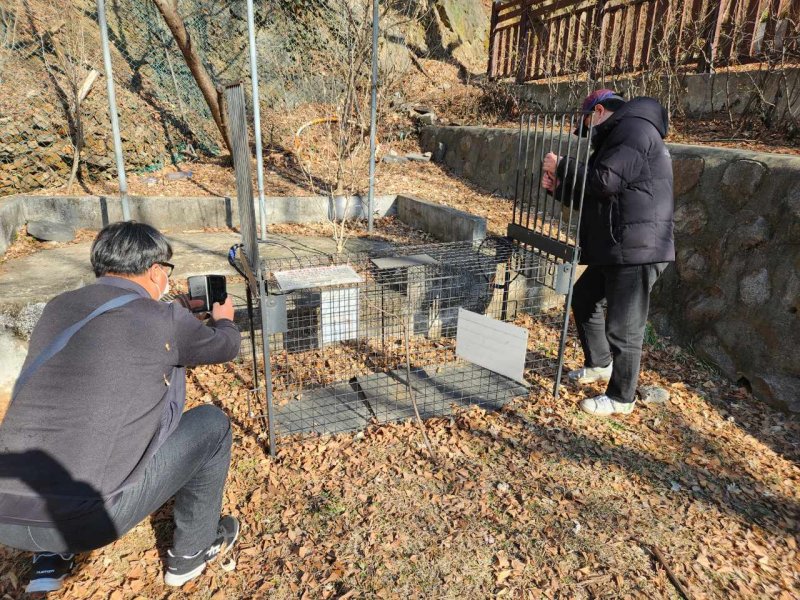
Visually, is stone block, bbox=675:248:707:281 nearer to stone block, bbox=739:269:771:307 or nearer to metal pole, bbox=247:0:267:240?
stone block, bbox=739:269:771:307

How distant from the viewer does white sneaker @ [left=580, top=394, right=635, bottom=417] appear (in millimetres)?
3215

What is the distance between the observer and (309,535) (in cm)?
232

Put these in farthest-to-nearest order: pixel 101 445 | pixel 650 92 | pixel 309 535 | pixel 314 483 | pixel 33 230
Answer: pixel 650 92, pixel 33 230, pixel 314 483, pixel 309 535, pixel 101 445

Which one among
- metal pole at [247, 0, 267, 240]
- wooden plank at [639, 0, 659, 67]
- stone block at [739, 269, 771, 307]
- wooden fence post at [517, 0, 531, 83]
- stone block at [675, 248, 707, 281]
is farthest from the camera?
wooden fence post at [517, 0, 531, 83]

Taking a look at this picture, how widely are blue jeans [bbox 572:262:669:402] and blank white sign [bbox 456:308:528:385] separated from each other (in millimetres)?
584

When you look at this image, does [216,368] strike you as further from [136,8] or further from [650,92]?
[136,8]

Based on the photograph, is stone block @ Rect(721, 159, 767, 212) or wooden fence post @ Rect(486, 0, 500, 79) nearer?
stone block @ Rect(721, 159, 767, 212)

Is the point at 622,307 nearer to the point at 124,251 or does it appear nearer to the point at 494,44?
the point at 124,251

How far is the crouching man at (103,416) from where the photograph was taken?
1.60m

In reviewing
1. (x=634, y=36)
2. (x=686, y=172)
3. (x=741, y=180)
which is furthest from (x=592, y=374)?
(x=634, y=36)

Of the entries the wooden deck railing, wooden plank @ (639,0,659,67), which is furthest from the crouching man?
wooden plank @ (639,0,659,67)

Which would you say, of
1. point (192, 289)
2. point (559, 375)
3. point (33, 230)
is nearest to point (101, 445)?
point (192, 289)

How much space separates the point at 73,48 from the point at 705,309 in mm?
9095

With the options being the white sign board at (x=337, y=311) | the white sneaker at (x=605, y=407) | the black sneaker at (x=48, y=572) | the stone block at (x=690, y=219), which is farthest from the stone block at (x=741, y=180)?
the black sneaker at (x=48, y=572)
